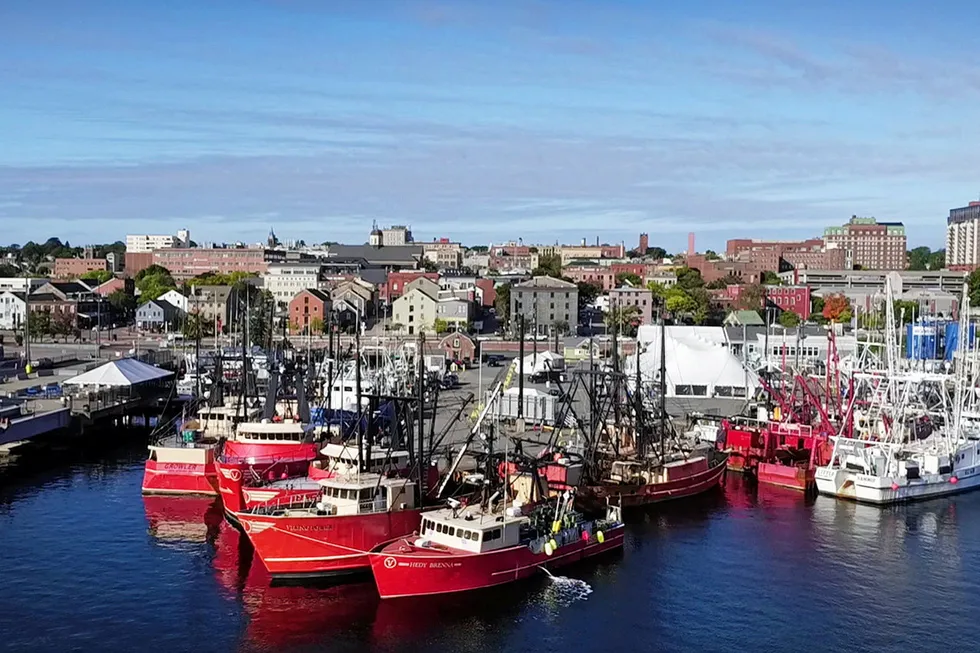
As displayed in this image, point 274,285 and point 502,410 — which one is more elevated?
point 274,285

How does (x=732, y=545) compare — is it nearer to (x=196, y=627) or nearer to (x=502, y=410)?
(x=196, y=627)

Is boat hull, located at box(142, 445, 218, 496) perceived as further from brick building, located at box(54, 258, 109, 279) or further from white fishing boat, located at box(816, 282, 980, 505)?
brick building, located at box(54, 258, 109, 279)

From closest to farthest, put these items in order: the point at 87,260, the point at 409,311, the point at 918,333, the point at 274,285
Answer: the point at 918,333
the point at 409,311
the point at 274,285
the point at 87,260

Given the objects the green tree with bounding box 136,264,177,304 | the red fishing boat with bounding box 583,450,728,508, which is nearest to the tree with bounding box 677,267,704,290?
the green tree with bounding box 136,264,177,304

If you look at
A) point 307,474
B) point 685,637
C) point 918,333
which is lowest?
point 685,637

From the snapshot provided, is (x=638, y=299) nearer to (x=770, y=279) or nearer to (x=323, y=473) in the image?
(x=770, y=279)

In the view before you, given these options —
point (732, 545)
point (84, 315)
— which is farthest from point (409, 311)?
point (732, 545)
